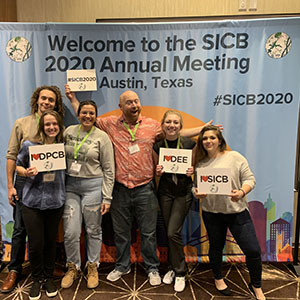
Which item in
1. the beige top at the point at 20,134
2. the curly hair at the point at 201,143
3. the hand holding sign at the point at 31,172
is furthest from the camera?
the beige top at the point at 20,134

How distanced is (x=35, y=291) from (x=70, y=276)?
30 centimetres

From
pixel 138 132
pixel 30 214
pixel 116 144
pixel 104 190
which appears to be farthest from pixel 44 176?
pixel 138 132

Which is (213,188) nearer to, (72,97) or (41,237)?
(41,237)

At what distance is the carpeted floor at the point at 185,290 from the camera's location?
229cm

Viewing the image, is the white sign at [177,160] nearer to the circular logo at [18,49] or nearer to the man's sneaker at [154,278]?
the man's sneaker at [154,278]

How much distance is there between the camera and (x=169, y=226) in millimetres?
2346

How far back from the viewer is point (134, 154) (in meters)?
2.35

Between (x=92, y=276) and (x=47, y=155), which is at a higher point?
(x=47, y=155)

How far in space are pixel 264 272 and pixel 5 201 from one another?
2679 millimetres

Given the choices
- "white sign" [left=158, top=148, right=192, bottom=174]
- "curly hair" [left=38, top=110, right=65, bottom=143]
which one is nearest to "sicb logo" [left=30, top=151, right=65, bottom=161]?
"curly hair" [left=38, top=110, right=65, bottom=143]

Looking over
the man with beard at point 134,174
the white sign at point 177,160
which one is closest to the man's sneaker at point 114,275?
the man with beard at point 134,174

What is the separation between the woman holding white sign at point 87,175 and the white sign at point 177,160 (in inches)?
18.5

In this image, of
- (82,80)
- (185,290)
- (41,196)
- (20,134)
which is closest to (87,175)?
(41,196)

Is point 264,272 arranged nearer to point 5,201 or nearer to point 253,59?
point 253,59
